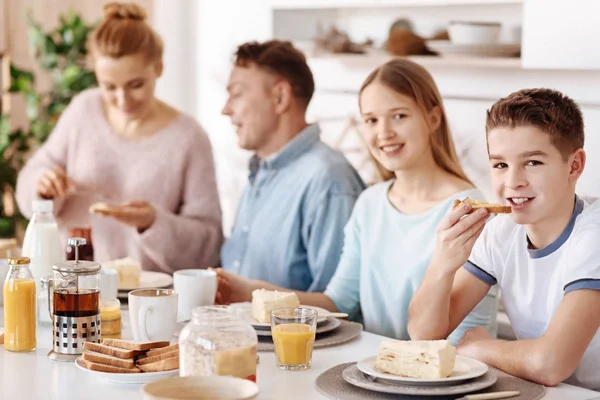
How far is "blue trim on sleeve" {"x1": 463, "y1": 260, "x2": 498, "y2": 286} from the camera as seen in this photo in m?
2.04

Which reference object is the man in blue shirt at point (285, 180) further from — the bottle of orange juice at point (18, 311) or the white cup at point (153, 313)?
the bottle of orange juice at point (18, 311)

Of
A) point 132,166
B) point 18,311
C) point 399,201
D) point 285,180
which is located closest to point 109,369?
point 18,311

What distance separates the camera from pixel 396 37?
12.0 feet

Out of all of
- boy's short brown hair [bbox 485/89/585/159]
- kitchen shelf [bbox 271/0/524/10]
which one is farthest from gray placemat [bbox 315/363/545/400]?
kitchen shelf [bbox 271/0/524/10]

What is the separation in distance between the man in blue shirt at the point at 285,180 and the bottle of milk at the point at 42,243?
28.1 inches

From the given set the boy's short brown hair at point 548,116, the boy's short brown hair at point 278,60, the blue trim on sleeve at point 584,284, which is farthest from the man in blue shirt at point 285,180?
the blue trim on sleeve at point 584,284

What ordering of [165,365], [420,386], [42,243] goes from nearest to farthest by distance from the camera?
[420,386], [165,365], [42,243]

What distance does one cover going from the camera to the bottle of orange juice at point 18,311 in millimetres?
1908

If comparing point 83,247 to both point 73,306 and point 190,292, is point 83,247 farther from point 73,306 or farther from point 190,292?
point 73,306

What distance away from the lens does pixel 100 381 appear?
1702 millimetres

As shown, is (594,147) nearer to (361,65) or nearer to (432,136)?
(432,136)

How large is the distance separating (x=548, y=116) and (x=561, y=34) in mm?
1318

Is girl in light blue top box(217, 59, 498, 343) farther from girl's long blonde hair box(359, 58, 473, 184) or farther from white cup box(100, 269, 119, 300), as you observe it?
white cup box(100, 269, 119, 300)

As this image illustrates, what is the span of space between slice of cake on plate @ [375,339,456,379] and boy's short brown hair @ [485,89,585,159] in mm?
470
